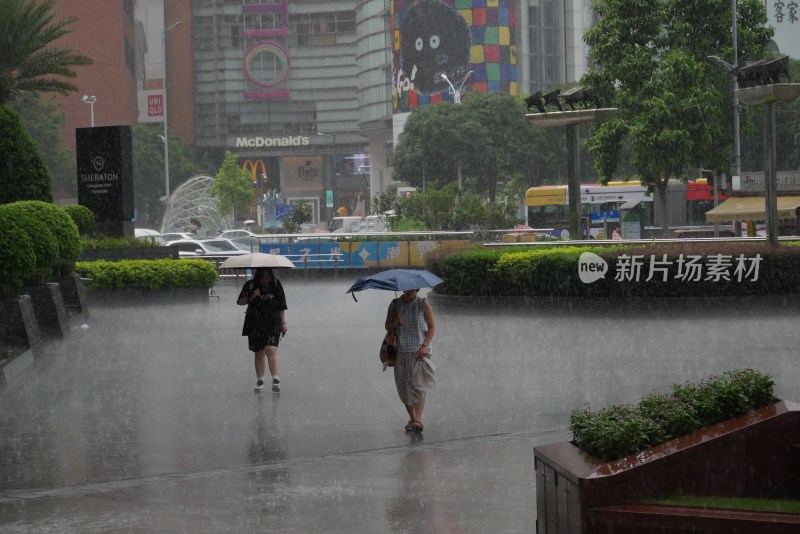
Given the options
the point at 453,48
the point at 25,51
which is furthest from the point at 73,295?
the point at 453,48

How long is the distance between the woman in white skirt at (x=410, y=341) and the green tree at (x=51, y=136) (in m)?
73.7

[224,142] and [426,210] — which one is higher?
[224,142]

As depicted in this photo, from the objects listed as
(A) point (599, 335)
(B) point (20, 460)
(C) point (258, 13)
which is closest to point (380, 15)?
(C) point (258, 13)

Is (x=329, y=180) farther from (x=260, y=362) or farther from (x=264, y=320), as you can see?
(x=260, y=362)

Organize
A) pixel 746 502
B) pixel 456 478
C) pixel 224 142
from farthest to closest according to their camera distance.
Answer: pixel 224 142 < pixel 456 478 < pixel 746 502

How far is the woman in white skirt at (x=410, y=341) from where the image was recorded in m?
11.4

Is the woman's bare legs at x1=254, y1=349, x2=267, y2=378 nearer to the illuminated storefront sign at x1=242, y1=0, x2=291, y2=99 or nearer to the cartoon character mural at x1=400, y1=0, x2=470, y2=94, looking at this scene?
the cartoon character mural at x1=400, y1=0, x2=470, y2=94

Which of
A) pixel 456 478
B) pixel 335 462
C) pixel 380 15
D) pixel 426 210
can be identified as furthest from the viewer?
pixel 380 15

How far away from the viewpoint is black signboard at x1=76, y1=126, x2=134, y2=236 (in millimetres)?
33094

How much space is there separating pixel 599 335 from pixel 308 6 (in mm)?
136556

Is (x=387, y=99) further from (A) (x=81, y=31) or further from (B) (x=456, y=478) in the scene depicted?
(B) (x=456, y=478)

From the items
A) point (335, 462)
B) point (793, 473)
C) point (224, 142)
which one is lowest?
point (335, 462)

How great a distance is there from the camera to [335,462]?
32.9 ft

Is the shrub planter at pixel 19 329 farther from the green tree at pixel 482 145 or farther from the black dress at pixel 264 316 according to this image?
Result: the green tree at pixel 482 145
